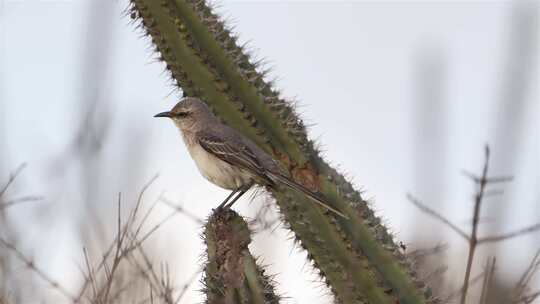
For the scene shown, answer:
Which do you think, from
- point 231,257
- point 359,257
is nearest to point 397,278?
point 359,257

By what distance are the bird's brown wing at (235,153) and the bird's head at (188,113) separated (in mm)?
145

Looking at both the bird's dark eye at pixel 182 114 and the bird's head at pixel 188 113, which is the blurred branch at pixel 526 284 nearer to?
the bird's head at pixel 188 113

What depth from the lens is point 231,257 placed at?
5.32 m

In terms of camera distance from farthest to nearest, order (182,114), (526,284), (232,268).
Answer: (182,114) < (232,268) < (526,284)

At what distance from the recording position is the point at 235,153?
6.77 meters

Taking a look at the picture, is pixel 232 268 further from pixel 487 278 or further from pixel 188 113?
pixel 188 113

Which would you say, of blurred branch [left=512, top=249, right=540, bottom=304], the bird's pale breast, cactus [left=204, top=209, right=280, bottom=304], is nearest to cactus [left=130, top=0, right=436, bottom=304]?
the bird's pale breast

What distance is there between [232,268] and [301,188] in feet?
4.60

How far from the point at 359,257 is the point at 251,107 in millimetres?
1196

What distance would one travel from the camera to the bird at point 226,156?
661cm

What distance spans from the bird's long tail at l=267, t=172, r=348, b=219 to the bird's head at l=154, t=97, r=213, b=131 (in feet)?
1.93

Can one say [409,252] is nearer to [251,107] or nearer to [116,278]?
[251,107]

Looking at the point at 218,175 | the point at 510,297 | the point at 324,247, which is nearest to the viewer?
the point at 510,297

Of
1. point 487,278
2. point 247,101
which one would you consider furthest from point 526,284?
point 247,101
